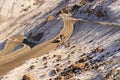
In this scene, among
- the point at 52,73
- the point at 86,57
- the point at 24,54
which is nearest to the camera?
the point at 52,73

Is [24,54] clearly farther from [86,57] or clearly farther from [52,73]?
[86,57]

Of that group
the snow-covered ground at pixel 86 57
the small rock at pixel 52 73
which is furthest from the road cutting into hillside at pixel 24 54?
the small rock at pixel 52 73

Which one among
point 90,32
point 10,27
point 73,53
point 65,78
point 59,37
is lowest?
point 65,78

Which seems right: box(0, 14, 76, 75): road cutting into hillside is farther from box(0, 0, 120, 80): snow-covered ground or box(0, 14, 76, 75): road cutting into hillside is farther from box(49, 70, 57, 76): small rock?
box(49, 70, 57, 76): small rock

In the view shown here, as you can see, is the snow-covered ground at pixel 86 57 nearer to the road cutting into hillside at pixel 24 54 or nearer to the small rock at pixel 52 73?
the small rock at pixel 52 73

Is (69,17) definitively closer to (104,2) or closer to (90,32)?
(104,2)

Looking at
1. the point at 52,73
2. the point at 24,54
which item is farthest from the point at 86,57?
the point at 24,54

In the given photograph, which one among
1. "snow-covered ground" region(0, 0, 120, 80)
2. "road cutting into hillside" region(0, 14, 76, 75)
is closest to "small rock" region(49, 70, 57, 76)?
"snow-covered ground" region(0, 0, 120, 80)

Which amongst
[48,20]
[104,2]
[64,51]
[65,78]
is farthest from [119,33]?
[48,20]
